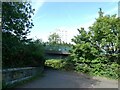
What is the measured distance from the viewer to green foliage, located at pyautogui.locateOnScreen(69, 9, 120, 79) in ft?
96.6

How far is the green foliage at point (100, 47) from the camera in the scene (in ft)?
96.6

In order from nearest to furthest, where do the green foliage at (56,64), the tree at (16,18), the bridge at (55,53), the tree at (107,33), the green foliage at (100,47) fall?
the tree at (16,18) → the tree at (107,33) → the green foliage at (100,47) → the green foliage at (56,64) → the bridge at (55,53)

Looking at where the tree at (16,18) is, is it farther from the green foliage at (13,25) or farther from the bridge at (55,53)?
the bridge at (55,53)

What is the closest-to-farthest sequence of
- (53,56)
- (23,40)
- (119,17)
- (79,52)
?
(23,40) < (119,17) < (79,52) < (53,56)

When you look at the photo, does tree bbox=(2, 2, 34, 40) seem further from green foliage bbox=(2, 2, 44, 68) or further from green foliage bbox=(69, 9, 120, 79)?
green foliage bbox=(69, 9, 120, 79)

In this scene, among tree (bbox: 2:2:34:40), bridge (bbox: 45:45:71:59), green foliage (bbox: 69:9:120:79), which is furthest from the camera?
bridge (bbox: 45:45:71:59)

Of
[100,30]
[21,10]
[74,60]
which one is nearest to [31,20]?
[21,10]

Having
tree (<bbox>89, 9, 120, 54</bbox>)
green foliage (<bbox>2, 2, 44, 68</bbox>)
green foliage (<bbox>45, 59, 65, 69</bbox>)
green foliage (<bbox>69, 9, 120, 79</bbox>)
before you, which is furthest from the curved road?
green foliage (<bbox>45, 59, 65, 69</bbox>)

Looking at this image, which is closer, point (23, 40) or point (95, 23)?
point (23, 40)

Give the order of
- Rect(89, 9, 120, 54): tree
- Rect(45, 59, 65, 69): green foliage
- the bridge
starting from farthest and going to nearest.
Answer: the bridge → Rect(45, 59, 65, 69): green foliage → Rect(89, 9, 120, 54): tree

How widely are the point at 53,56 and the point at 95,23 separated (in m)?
21.4

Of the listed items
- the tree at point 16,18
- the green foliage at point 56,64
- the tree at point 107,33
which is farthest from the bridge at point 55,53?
the tree at point 16,18

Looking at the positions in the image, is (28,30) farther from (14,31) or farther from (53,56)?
(53,56)

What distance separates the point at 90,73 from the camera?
31.2 meters
